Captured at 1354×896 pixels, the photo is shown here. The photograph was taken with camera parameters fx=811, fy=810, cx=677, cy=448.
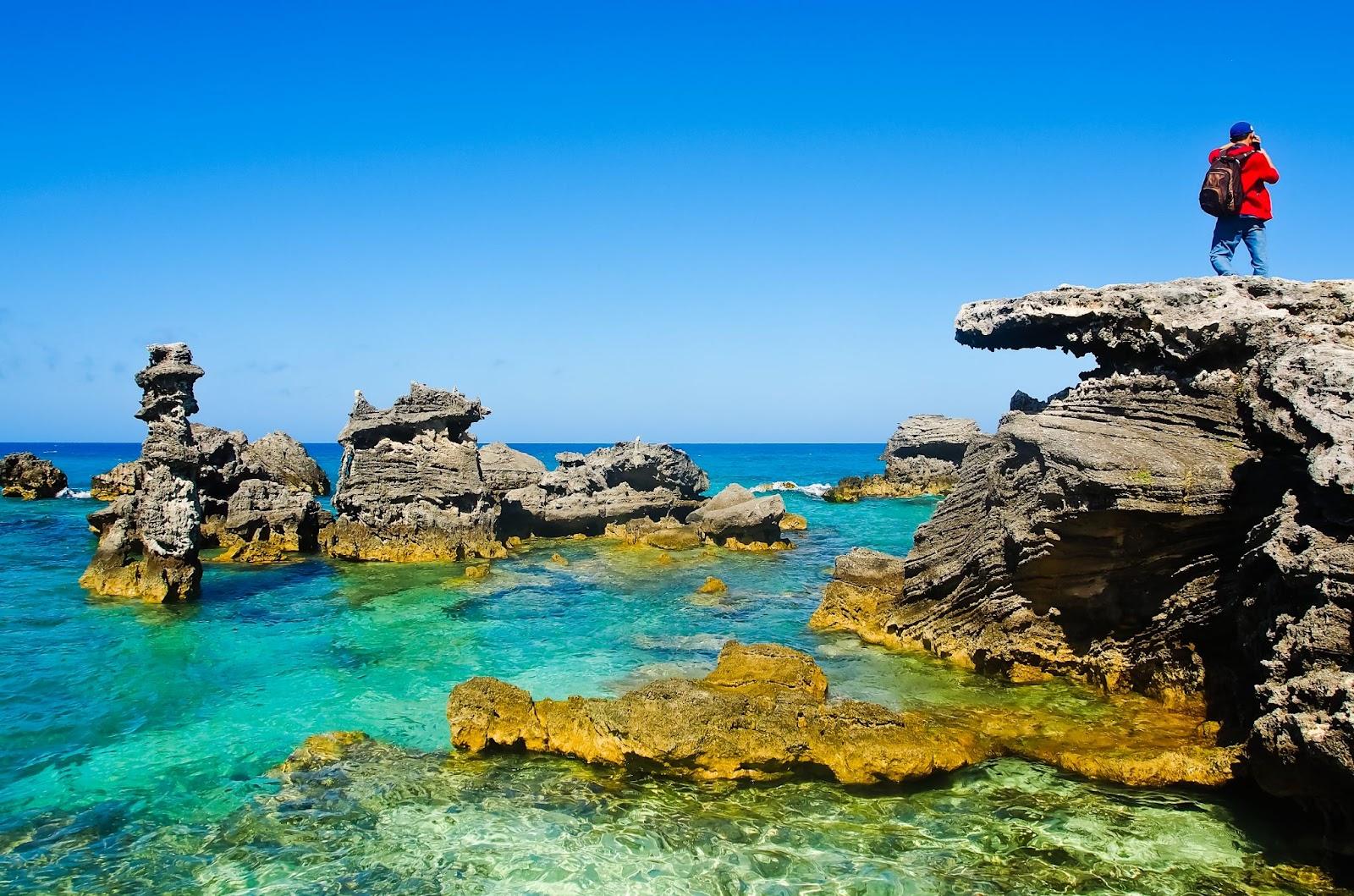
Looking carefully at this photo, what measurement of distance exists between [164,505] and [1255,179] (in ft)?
70.4

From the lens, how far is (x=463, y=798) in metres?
8.51

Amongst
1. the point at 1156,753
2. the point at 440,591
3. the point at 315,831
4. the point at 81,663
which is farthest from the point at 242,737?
the point at 1156,753

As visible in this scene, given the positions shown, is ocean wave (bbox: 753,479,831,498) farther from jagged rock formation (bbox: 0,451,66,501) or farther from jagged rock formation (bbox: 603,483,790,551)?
jagged rock formation (bbox: 0,451,66,501)

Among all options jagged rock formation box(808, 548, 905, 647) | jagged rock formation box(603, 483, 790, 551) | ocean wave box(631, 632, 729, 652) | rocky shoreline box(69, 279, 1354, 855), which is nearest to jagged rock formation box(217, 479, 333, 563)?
jagged rock formation box(603, 483, 790, 551)

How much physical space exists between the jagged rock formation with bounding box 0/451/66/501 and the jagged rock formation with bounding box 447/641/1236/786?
4680 centimetres

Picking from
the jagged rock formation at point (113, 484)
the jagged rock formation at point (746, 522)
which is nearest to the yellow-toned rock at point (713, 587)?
the jagged rock formation at point (746, 522)

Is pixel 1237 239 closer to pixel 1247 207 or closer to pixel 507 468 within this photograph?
pixel 1247 207

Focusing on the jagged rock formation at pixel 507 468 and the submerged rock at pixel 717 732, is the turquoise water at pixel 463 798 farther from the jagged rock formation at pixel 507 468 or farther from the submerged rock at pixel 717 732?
the jagged rock formation at pixel 507 468

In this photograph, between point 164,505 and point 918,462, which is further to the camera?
point 918,462

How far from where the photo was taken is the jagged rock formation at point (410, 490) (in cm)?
2453

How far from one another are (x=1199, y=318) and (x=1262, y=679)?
4.91 m

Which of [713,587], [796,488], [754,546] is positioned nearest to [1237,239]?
[713,587]

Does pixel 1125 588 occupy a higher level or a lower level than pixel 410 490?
higher

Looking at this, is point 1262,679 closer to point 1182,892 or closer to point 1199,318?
point 1182,892
